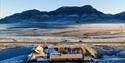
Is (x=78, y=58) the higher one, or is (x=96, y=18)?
(x=78, y=58)

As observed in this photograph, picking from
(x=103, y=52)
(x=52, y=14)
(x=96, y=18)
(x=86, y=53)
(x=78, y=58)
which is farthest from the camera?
(x=52, y=14)

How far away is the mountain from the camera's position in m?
112

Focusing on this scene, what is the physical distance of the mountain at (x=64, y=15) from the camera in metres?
112

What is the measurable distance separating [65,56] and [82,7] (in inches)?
4246

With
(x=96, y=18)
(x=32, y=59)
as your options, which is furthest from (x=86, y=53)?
(x=96, y=18)

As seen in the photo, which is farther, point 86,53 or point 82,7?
point 82,7

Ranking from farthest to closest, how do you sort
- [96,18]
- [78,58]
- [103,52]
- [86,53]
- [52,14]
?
[52,14]
[96,18]
[103,52]
[86,53]
[78,58]

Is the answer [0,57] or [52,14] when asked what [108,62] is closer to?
[0,57]

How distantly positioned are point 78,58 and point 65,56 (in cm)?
80

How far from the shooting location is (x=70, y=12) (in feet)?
405

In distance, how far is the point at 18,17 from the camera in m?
123

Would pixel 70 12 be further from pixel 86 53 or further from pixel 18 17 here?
pixel 86 53

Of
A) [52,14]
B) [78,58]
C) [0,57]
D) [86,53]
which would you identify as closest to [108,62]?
[78,58]

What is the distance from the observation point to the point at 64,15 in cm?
11869
